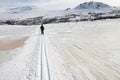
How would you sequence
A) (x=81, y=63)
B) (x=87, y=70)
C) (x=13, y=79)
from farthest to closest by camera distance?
(x=81, y=63)
(x=87, y=70)
(x=13, y=79)

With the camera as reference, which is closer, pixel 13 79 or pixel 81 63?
pixel 13 79

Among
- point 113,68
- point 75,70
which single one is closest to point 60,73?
point 75,70

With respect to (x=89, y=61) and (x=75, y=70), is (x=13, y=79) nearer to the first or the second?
(x=75, y=70)

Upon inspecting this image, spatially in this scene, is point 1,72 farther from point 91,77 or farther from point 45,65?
point 91,77

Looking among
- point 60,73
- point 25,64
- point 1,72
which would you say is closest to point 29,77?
point 60,73

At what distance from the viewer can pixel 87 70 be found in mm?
8320

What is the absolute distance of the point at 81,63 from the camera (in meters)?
9.63

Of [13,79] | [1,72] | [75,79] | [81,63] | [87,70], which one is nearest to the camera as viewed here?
[75,79]

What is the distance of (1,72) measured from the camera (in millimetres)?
8969

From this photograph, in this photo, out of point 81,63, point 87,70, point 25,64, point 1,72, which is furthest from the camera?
point 25,64

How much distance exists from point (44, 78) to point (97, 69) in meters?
2.18

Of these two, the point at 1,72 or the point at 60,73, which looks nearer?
the point at 60,73

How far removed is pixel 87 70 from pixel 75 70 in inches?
17.9

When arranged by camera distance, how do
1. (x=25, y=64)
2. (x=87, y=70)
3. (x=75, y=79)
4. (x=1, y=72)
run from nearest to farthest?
1. (x=75, y=79)
2. (x=87, y=70)
3. (x=1, y=72)
4. (x=25, y=64)
